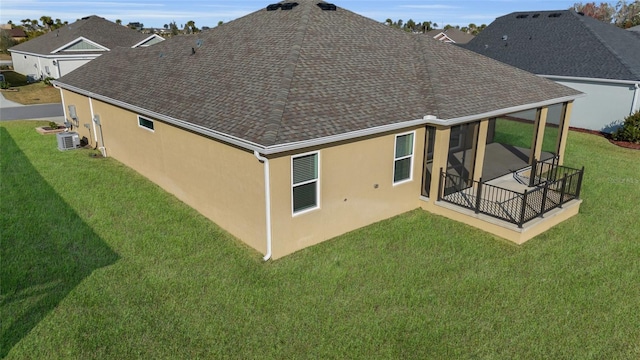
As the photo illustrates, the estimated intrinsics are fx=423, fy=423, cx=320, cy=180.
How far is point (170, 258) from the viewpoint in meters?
9.52

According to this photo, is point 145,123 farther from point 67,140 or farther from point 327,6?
point 327,6

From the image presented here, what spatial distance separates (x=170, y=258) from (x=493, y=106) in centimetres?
991

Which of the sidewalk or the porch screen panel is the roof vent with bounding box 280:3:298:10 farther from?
the sidewalk

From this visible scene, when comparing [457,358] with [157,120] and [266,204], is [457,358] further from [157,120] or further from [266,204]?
[157,120]

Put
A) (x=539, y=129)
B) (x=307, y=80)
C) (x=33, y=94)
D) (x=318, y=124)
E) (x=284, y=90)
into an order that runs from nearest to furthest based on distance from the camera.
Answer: (x=318, y=124), (x=284, y=90), (x=307, y=80), (x=539, y=129), (x=33, y=94)

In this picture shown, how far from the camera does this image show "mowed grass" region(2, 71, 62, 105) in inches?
1275

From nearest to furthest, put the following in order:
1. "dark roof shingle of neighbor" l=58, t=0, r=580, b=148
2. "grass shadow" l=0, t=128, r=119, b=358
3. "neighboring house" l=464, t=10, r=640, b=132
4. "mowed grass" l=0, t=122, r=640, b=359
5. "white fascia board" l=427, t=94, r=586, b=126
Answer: "mowed grass" l=0, t=122, r=640, b=359 → "grass shadow" l=0, t=128, r=119, b=358 → "dark roof shingle of neighbor" l=58, t=0, r=580, b=148 → "white fascia board" l=427, t=94, r=586, b=126 → "neighboring house" l=464, t=10, r=640, b=132

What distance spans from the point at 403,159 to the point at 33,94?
A: 113ft

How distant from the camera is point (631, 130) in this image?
19.8 meters

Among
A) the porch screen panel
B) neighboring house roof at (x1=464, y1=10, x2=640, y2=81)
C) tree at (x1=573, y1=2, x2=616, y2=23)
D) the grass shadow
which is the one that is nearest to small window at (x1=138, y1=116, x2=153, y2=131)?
the grass shadow

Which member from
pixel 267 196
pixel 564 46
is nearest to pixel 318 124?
pixel 267 196

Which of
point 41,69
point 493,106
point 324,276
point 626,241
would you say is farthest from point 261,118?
point 41,69

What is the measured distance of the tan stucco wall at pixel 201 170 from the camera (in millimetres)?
9539

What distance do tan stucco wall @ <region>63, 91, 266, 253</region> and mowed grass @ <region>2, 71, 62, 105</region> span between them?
20.8 metres
